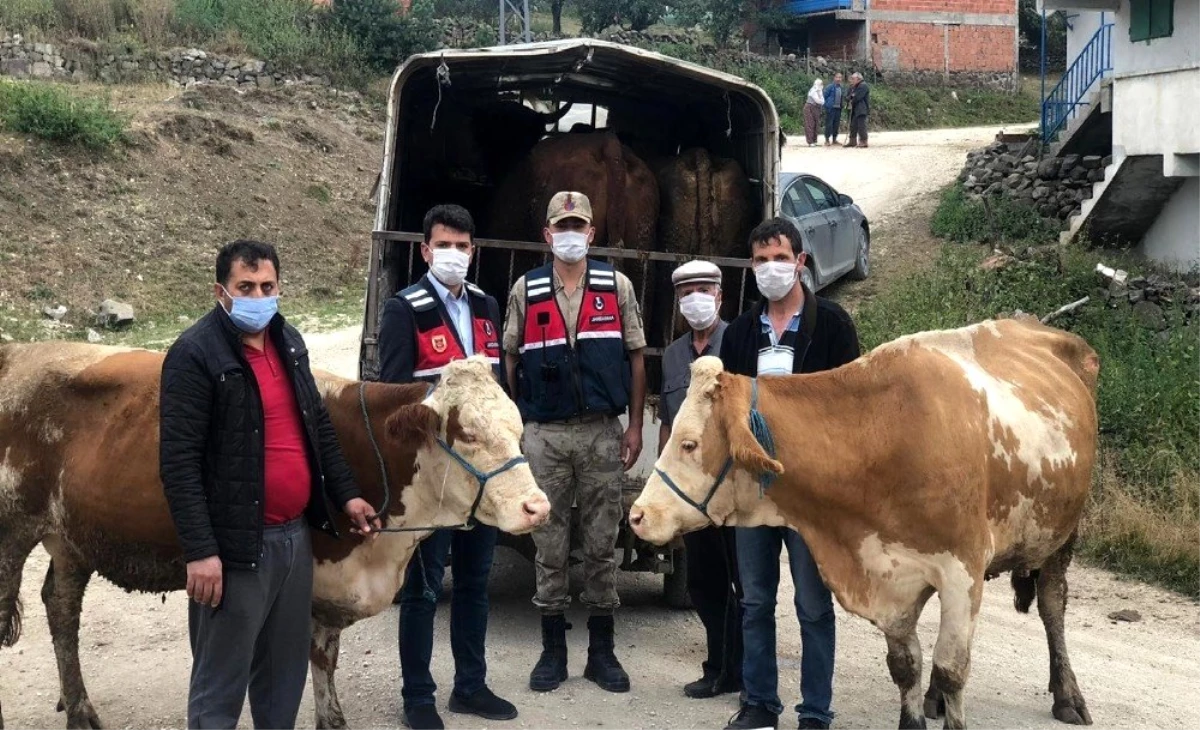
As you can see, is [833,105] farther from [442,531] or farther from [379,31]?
[442,531]

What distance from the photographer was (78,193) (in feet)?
60.7

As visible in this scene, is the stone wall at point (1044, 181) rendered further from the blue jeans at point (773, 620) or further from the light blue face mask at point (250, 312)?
the light blue face mask at point (250, 312)

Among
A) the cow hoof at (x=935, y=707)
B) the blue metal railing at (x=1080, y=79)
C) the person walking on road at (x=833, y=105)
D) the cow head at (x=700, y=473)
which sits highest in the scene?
the person walking on road at (x=833, y=105)

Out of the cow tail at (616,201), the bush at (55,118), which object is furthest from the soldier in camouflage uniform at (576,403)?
the bush at (55,118)

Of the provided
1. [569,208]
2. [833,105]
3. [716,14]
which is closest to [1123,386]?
[569,208]

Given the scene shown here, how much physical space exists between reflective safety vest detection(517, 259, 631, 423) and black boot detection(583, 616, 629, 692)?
101 cm

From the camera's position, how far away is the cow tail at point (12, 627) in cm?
530

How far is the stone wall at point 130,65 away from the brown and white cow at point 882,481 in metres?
21.9

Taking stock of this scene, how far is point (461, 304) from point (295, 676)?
1791 mm

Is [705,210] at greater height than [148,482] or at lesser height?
greater

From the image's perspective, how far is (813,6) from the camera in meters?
41.8

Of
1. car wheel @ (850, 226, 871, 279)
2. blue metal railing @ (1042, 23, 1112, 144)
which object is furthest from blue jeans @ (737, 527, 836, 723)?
blue metal railing @ (1042, 23, 1112, 144)

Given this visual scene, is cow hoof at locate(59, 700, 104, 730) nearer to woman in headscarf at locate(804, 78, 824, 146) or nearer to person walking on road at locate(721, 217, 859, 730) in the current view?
person walking on road at locate(721, 217, 859, 730)

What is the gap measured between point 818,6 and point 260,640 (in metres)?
40.3
